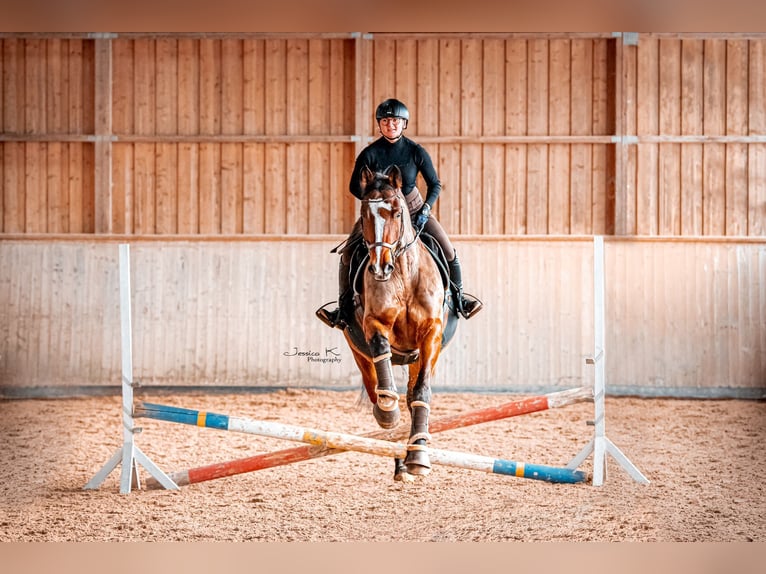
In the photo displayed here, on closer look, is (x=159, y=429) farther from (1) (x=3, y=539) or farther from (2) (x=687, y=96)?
(2) (x=687, y=96)

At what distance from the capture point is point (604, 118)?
32.8 feet

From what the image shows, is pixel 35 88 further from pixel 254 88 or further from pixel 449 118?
pixel 449 118

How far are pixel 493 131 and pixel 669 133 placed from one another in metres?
2.10

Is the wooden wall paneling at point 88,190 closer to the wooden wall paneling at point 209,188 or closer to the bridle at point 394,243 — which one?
the wooden wall paneling at point 209,188

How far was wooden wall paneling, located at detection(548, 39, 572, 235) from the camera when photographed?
9938 millimetres

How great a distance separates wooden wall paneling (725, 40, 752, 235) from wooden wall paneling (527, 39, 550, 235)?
2.15m

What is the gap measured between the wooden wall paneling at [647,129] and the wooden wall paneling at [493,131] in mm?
1624

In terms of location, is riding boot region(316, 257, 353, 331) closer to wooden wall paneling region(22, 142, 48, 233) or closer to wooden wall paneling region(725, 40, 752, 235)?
wooden wall paneling region(22, 142, 48, 233)

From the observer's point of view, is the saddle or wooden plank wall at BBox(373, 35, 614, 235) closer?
the saddle

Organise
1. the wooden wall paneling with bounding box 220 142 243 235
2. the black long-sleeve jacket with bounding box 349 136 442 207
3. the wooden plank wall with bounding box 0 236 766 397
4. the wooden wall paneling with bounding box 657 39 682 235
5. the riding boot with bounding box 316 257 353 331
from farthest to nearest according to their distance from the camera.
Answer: the wooden wall paneling with bounding box 220 142 243 235 < the wooden wall paneling with bounding box 657 39 682 235 < the wooden plank wall with bounding box 0 236 766 397 < the riding boot with bounding box 316 257 353 331 < the black long-sleeve jacket with bounding box 349 136 442 207

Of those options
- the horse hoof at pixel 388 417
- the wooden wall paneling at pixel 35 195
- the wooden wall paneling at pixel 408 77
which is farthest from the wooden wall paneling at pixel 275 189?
the horse hoof at pixel 388 417

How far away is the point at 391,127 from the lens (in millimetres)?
4539

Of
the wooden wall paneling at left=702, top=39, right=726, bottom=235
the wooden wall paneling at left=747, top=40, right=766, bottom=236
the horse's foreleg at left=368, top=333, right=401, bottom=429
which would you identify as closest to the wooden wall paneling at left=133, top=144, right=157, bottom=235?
the horse's foreleg at left=368, top=333, right=401, bottom=429

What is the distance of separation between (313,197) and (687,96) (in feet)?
15.2
